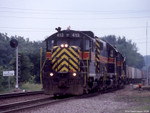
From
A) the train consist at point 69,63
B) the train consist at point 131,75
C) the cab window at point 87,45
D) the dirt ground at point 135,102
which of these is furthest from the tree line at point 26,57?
the dirt ground at point 135,102

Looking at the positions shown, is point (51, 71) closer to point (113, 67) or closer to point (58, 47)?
point (58, 47)

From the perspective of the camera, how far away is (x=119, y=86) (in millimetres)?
24578

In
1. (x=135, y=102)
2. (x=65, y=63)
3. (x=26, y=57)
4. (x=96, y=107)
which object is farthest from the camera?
(x=26, y=57)

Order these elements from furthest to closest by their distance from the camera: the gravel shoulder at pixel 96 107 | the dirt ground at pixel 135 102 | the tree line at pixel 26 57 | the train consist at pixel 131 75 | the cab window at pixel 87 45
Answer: the train consist at pixel 131 75, the tree line at pixel 26 57, the cab window at pixel 87 45, the gravel shoulder at pixel 96 107, the dirt ground at pixel 135 102

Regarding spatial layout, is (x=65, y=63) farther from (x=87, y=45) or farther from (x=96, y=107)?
(x=96, y=107)

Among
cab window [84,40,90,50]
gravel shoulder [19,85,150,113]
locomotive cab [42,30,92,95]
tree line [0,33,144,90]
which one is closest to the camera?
gravel shoulder [19,85,150,113]

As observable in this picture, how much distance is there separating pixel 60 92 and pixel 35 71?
28.4 m

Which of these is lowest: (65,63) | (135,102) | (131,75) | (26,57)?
(135,102)

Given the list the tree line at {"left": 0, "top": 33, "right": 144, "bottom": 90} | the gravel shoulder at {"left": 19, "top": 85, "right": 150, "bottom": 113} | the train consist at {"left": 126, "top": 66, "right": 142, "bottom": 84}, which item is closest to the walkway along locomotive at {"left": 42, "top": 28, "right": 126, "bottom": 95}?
the gravel shoulder at {"left": 19, "top": 85, "right": 150, "bottom": 113}

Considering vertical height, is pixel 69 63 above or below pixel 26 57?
below

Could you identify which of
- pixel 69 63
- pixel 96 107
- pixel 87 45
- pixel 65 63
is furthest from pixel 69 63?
pixel 96 107

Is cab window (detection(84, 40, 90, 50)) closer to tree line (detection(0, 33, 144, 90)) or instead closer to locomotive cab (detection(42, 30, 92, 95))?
locomotive cab (detection(42, 30, 92, 95))

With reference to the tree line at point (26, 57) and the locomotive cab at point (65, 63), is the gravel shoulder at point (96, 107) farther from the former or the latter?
the tree line at point (26, 57)

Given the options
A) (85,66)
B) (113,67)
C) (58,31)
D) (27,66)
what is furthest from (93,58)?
(27,66)
